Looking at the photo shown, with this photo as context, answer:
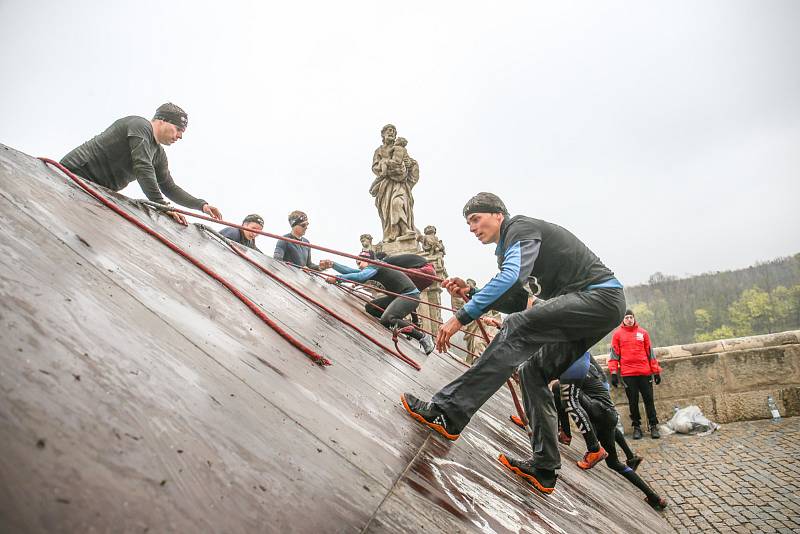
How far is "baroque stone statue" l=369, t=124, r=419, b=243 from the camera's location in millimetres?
11234

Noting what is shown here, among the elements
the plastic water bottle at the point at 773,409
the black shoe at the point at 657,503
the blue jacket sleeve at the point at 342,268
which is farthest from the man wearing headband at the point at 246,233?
the plastic water bottle at the point at 773,409

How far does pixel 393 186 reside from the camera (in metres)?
11.5

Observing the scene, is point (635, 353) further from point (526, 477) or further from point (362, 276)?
point (526, 477)

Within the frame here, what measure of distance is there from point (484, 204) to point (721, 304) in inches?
2877

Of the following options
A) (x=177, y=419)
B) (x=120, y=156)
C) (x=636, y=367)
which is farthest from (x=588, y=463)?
(x=120, y=156)

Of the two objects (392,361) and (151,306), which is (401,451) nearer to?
(151,306)

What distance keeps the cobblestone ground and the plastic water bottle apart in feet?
0.62

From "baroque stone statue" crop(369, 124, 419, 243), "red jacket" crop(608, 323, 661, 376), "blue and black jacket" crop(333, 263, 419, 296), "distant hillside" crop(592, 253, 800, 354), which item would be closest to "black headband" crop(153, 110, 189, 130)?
"blue and black jacket" crop(333, 263, 419, 296)

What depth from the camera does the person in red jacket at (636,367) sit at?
5945 mm

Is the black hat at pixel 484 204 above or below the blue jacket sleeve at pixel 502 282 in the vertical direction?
above

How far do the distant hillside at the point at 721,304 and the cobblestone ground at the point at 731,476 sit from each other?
44148 millimetres

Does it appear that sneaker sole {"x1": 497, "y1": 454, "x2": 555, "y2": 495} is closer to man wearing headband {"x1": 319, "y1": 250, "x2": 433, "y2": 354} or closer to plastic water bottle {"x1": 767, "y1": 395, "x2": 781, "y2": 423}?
man wearing headband {"x1": 319, "y1": 250, "x2": 433, "y2": 354}

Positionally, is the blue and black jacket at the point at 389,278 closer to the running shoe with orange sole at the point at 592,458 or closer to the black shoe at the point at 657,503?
the running shoe with orange sole at the point at 592,458

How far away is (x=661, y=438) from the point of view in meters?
5.86
